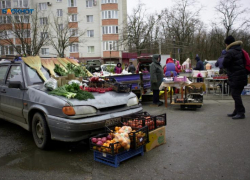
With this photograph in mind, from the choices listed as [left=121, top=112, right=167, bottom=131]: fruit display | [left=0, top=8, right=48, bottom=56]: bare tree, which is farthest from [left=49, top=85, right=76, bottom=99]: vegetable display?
[left=0, top=8, right=48, bottom=56]: bare tree

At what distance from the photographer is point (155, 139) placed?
4648 mm

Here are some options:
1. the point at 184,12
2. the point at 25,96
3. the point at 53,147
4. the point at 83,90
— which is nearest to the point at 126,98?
the point at 83,90

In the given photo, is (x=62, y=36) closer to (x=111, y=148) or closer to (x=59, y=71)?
(x=59, y=71)

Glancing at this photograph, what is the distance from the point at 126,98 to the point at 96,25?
40.0 meters

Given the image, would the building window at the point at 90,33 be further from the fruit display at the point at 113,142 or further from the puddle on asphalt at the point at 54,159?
the fruit display at the point at 113,142

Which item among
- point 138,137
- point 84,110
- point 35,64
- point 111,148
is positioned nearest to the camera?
point 111,148

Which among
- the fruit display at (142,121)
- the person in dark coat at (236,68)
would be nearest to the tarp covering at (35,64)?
the fruit display at (142,121)

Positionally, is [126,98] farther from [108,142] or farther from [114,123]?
[108,142]

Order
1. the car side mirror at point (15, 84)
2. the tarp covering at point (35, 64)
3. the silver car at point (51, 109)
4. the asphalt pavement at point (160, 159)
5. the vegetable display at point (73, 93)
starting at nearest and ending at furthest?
the asphalt pavement at point (160, 159)
the silver car at point (51, 109)
the vegetable display at point (73, 93)
the car side mirror at point (15, 84)
the tarp covering at point (35, 64)

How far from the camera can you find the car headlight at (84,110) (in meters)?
4.23

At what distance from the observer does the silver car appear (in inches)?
165

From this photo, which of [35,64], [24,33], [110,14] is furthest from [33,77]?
[110,14]

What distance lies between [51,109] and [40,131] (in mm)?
678

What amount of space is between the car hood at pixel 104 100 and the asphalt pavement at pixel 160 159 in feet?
3.26
